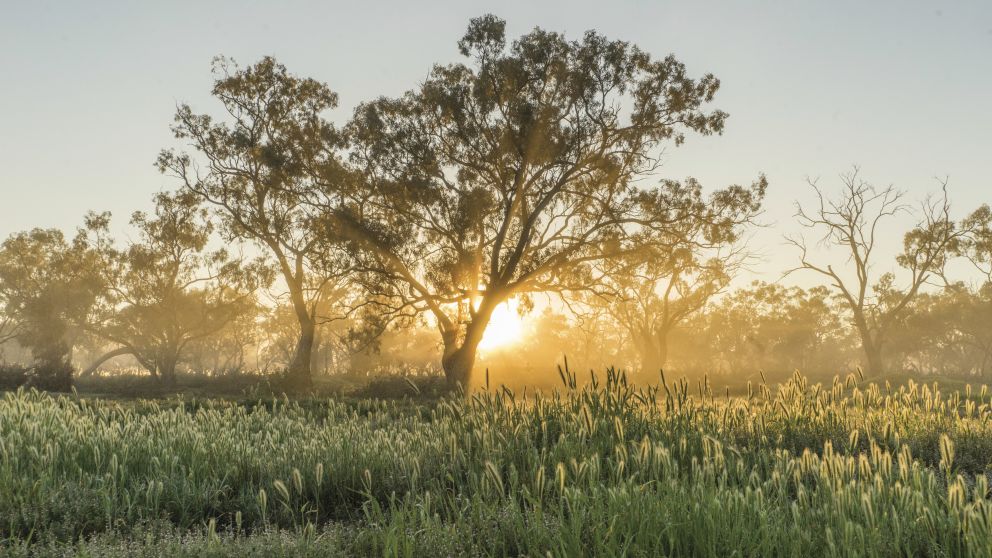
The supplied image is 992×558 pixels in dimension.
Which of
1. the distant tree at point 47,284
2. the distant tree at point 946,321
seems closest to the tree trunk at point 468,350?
the distant tree at point 47,284

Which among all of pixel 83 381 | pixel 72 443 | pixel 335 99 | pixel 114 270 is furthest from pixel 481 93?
pixel 114 270

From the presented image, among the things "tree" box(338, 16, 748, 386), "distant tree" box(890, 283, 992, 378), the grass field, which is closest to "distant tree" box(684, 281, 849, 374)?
"distant tree" box(890, 283, 992, 378)

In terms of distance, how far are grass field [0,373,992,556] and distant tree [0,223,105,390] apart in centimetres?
4438

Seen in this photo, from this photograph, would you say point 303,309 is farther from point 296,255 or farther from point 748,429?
point 748,429

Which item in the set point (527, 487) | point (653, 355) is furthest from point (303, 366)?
point (653, 355)

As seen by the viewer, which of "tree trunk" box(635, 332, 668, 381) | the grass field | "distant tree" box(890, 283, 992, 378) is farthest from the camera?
"distant tree" box(890, 283, 992, 378)

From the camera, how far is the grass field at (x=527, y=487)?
3514 mm

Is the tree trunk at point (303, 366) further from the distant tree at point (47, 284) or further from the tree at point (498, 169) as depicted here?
the distant tree at point (47, 284)

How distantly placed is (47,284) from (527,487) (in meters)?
57.9

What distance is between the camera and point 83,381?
115ft

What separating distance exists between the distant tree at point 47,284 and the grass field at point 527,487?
44.4 m

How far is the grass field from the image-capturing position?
3514 mm

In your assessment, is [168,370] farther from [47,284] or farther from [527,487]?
[527,487]

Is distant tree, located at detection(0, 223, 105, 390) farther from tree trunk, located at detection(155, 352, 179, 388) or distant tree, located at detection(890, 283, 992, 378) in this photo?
distant tree, located at detection(890, 283, 992, 378)
